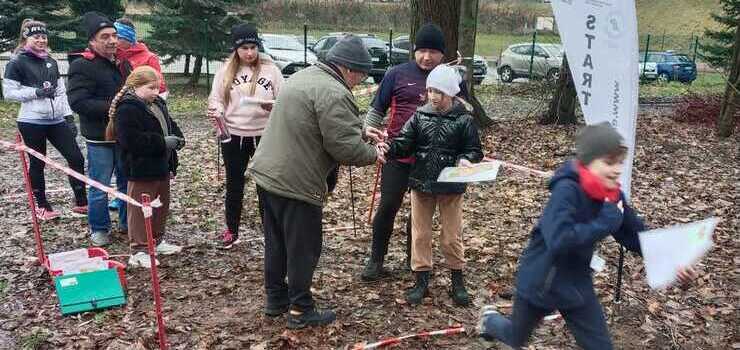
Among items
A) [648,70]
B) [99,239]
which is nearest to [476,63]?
[648,70]

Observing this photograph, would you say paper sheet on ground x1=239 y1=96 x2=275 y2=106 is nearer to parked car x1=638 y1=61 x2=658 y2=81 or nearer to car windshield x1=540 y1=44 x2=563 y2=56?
car windshield x1=540 y1=44 x2=563 y2=56

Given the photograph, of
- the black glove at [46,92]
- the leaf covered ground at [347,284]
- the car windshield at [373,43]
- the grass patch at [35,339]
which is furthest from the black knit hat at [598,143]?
the car windshield at [373,43]

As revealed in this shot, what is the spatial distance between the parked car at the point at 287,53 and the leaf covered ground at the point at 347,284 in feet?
37.7

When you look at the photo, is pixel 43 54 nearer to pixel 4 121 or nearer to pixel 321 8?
pixel 4 121

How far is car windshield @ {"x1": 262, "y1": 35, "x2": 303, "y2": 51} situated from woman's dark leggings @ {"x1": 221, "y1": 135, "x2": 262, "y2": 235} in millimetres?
16101

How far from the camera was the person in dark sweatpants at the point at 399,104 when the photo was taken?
4.66 m

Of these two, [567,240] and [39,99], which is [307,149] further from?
[39,99]

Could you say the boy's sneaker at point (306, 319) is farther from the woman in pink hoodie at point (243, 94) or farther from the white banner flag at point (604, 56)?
the white banner flag at point (604, 56)

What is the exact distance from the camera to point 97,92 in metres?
5.42

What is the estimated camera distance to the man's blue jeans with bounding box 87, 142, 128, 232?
5617 mm

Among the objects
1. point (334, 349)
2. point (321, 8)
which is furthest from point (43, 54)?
point (321, 8)

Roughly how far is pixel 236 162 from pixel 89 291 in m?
1.58

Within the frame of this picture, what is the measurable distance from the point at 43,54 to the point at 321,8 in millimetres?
35037

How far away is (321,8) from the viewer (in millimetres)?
39875
